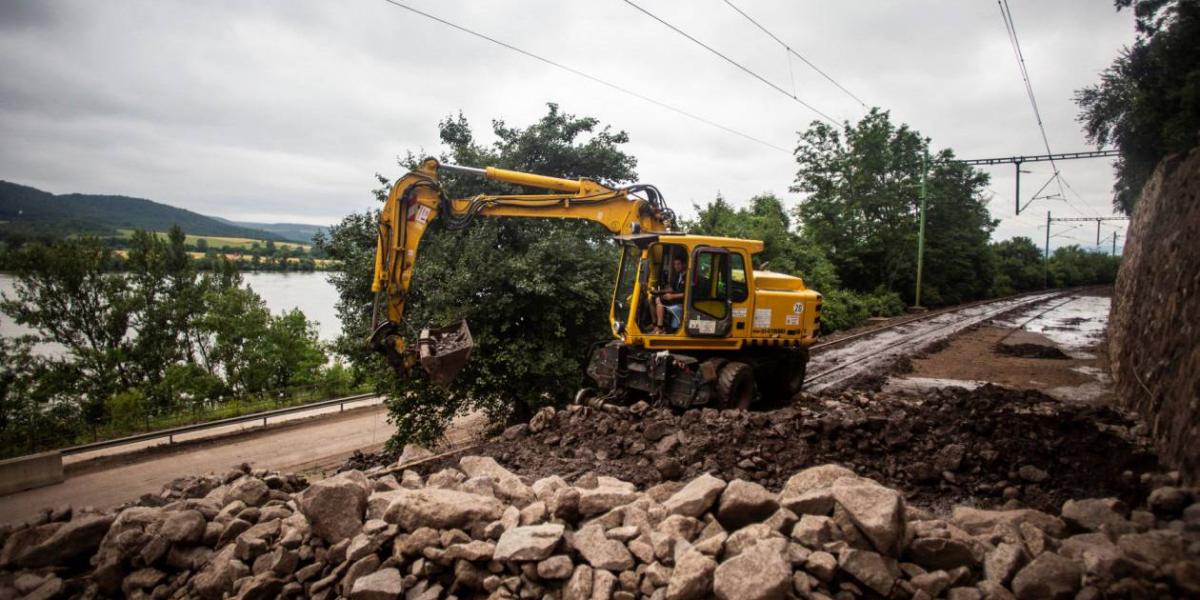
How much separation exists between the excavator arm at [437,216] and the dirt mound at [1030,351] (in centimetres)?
1122

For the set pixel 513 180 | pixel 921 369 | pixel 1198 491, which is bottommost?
pixel 921 369

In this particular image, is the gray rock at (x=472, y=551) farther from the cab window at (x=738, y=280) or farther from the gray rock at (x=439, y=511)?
the cab window at (x=738, y=280)

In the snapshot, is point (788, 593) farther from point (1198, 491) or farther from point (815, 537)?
point (1198, 491)

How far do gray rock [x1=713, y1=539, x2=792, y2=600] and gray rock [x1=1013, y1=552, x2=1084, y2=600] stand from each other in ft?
3.96

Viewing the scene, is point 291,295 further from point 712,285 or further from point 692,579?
point 692,579

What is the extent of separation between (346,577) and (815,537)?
3.17 meters

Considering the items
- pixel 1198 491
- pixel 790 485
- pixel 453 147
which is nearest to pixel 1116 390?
pixel 1198 491

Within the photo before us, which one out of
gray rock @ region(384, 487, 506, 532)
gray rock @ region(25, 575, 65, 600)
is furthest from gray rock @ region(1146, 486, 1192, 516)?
gray rock @ region(25, 575, 65, 600)

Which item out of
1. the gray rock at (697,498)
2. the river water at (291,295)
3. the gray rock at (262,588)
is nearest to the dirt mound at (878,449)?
the gray rock at (697,498)

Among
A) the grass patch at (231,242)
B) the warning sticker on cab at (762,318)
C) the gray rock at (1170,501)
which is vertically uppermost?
the grass patch at (231,242)

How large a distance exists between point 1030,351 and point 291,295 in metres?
38.5

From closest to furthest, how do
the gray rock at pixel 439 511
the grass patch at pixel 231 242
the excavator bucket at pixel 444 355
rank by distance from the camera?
the gray rock at pixel 439 511 < the excavator bucket at pixel 444 355 < the grass patch at pixel 231 242

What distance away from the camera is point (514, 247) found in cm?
1261

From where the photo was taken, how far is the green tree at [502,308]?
10719 millimetres
